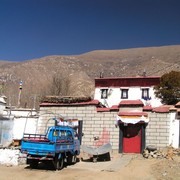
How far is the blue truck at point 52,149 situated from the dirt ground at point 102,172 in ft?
1.62

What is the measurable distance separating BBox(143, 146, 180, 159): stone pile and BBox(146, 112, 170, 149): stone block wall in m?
0.95

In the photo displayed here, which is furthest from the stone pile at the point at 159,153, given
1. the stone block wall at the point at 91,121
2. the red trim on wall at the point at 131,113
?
the stone block wall at the point at 91,121

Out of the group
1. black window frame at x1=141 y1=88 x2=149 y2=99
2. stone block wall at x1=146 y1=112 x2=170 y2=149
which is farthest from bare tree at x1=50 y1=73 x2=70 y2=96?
stone block wall at x1=146 y1=112 x2=170 y2=149

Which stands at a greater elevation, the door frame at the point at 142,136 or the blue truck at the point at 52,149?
the door frame at the point at 142,136

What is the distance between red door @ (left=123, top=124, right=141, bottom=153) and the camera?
71.5 feet

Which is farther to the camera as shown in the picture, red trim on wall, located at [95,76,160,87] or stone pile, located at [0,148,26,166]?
red trim on wall, located at [95,76,160,87]

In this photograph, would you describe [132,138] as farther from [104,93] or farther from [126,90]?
[104,93]

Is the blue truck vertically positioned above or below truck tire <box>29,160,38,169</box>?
above

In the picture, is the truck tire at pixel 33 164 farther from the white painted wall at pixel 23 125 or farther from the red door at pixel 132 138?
the white painted wall at pixel 23 125

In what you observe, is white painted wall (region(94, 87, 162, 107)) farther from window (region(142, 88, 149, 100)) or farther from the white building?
window (region(142, 88, 149, 100))

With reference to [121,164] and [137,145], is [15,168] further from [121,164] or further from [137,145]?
[137,145]

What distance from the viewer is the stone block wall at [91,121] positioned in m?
22.4

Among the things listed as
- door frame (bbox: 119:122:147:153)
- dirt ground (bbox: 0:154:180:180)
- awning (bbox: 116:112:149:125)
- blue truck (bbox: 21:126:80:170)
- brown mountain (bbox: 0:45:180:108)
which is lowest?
dirt ground (bbox: 0:154:180:180)

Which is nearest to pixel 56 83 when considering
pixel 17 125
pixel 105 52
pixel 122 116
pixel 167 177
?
pixel 17 125
